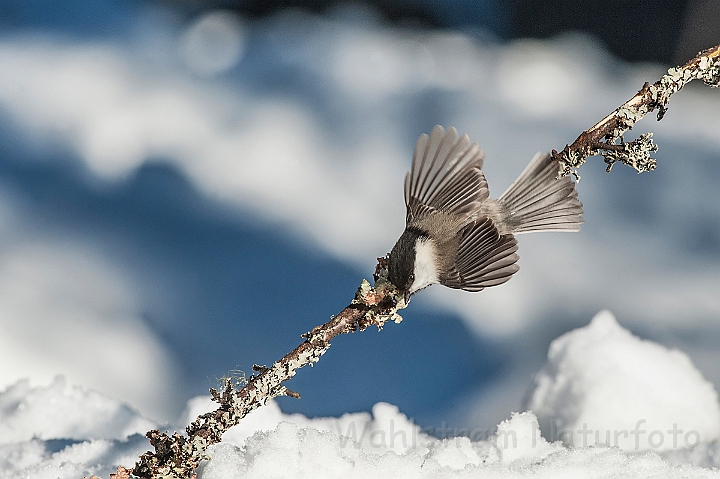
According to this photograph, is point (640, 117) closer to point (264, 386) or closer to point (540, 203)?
point (540, 203)

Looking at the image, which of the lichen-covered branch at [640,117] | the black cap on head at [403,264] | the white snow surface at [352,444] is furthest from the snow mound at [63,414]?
the lichen-covered branch at [640,117]

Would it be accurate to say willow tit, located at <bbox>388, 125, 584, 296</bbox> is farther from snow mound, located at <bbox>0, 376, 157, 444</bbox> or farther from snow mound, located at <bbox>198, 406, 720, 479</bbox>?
snow mound, located at <bbox>0, 376, 157, 444</bbox>

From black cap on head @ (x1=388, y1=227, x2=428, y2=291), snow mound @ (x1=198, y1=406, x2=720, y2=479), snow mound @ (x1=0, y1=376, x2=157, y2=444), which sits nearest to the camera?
black cap on head @ (x1=388, y1=227, x2=428, y2=291)

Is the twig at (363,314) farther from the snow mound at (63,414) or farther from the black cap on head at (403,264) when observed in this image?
the snow mound at (63,414)

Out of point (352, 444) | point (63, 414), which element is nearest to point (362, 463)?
point (352, 444)

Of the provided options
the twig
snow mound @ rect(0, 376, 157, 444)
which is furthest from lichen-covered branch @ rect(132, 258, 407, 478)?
snow mound @ rect(0, 376, 157, 444)

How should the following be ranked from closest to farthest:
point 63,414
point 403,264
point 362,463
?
1. point 403,264
2. point 362,463
3. point 63,414

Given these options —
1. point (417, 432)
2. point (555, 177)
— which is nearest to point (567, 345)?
point (417, 432)
